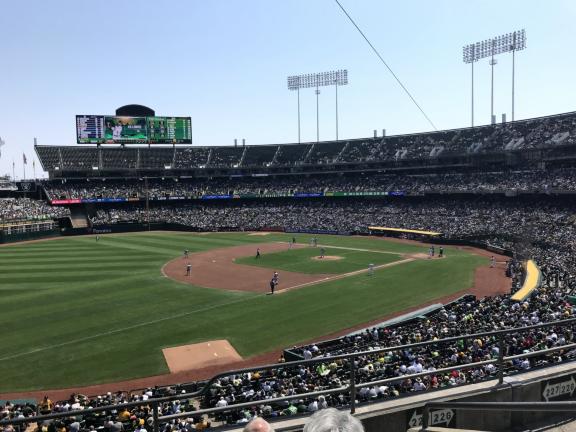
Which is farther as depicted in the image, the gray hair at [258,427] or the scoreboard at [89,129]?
the scoreboard at [89,129]

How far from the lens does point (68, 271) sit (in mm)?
41219

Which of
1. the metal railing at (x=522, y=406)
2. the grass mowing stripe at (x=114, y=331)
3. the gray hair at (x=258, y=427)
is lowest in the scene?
the grass mowing stripe at (x=114, y=331)

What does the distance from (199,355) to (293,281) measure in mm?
15950

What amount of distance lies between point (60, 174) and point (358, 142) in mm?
58070

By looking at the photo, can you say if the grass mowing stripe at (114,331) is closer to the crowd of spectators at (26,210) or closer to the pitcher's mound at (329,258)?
the pitcher's mound at (329,258)

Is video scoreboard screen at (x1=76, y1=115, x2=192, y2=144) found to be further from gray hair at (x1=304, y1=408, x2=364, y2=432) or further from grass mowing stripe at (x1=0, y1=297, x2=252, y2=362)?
gray hair at (x1=304, y1=408, x2=364, y2=432)

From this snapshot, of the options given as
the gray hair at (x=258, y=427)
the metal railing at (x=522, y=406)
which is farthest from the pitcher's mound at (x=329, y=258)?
the gray hair at (x=258, y=427)

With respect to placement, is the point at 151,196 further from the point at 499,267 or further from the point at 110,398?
the point at 110,398

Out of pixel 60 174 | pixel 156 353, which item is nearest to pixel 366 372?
pixel 156 353

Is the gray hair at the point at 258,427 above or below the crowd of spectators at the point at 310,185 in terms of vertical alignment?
below

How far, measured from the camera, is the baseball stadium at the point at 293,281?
6.45 meters

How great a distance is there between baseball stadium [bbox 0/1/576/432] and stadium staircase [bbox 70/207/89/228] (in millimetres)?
467

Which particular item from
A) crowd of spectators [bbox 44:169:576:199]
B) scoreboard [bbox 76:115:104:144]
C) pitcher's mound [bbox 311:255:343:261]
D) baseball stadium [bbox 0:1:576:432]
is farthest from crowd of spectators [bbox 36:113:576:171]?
pitcher's mound [bbox 311:255:343:261]

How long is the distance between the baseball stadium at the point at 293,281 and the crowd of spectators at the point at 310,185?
49 cm
